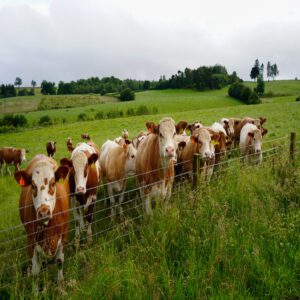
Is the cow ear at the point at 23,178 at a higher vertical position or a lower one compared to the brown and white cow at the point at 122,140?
higher

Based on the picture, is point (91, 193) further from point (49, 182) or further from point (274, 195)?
point (274, 195)

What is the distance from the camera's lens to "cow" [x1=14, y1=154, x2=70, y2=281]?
437 centimetres

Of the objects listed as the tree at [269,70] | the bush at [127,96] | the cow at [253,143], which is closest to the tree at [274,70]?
the tree at [269,70]

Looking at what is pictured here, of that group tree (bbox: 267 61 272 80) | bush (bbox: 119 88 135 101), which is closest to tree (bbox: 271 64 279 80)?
tree (bbox: 267 61 272 80)

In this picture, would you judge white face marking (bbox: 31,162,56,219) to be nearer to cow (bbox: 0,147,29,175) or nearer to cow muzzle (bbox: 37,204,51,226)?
cow muzzle (bbox: 37,204,51,226)

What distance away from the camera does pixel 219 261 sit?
409cm

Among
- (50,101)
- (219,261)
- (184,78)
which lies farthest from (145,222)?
(184,78)

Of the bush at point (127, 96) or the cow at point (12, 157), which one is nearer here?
the cow at point (12, 157)

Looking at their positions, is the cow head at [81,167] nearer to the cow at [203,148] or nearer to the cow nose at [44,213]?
the cow nose at [44,213]

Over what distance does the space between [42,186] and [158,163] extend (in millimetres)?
2964

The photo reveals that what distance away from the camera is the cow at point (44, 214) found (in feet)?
14.3

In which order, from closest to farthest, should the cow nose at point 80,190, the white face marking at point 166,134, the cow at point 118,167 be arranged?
the cow nose at point 80,190, the white face marking at point 166,134, the cow at point 118,167

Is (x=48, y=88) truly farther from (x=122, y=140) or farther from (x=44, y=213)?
(x=44, y=213)

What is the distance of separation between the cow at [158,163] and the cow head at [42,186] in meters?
2.18
